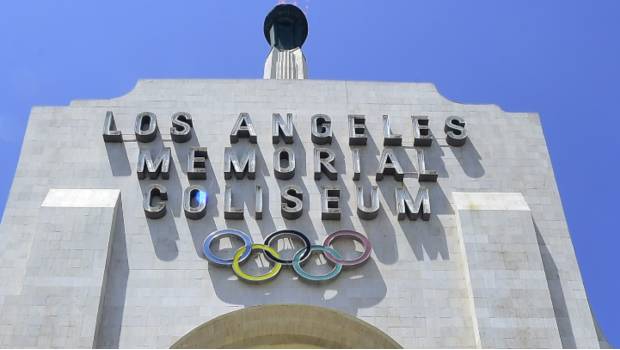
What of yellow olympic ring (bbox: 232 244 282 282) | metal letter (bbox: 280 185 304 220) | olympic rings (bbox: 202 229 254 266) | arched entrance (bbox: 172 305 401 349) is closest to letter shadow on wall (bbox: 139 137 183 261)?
olympic rings (bbox: 202 229 254 266)

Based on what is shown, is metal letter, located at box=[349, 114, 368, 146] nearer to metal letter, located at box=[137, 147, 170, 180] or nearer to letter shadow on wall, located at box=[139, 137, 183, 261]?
letter shadow on wall, located at box=[139, 137, 183, 261]

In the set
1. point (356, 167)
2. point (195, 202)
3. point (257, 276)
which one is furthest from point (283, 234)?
point (356, 167)

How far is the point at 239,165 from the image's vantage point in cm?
3241

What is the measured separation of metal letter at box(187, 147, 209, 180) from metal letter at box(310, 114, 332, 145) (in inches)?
160

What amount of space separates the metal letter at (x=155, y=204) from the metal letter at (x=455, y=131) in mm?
10632

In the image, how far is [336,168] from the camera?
32.8m

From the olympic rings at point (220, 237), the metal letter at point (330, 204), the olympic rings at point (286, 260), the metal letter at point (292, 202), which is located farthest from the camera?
the metal letter at point (330, 204)

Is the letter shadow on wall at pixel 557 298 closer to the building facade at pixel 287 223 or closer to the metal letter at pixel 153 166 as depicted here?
the building facade at pixel 287 223

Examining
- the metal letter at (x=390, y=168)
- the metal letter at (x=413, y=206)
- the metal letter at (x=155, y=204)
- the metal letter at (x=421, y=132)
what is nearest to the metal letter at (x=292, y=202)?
the metal letter at (x=390, y=168)

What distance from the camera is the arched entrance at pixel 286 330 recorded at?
1130 inches

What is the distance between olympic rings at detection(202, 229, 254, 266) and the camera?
97.5 ft

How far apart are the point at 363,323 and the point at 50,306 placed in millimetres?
9661

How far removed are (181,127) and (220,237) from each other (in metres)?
5.25

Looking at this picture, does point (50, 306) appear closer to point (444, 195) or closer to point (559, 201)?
point (444, 195)
